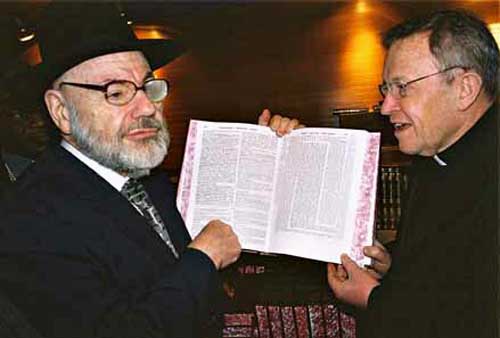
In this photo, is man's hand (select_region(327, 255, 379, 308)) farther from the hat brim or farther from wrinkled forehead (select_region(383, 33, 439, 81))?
the hat brim

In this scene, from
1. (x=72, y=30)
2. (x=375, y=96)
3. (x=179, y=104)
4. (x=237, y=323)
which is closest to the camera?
(x=72, y=30)

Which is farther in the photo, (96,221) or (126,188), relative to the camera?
(126,188)

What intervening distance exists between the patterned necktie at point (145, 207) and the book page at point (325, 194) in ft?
0.87

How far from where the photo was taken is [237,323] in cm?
239

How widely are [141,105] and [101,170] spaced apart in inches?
7.5

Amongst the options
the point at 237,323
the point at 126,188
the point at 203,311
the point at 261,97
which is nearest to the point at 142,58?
the point at 126,188

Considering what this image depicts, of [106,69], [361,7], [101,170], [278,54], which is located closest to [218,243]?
[101,170]

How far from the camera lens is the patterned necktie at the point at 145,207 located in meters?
1.67

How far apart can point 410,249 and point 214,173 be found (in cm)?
53

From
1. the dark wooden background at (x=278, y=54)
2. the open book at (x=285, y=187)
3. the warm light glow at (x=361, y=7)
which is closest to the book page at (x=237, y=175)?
the open book at (x=285, y=187)

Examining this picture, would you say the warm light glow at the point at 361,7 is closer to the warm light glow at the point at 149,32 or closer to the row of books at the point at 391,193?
the warm light glow at the point at 149,32

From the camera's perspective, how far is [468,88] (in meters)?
1.65

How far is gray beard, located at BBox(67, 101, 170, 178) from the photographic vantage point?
1617 mm

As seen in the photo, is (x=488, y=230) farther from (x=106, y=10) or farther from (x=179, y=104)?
(x=179, y=104)
